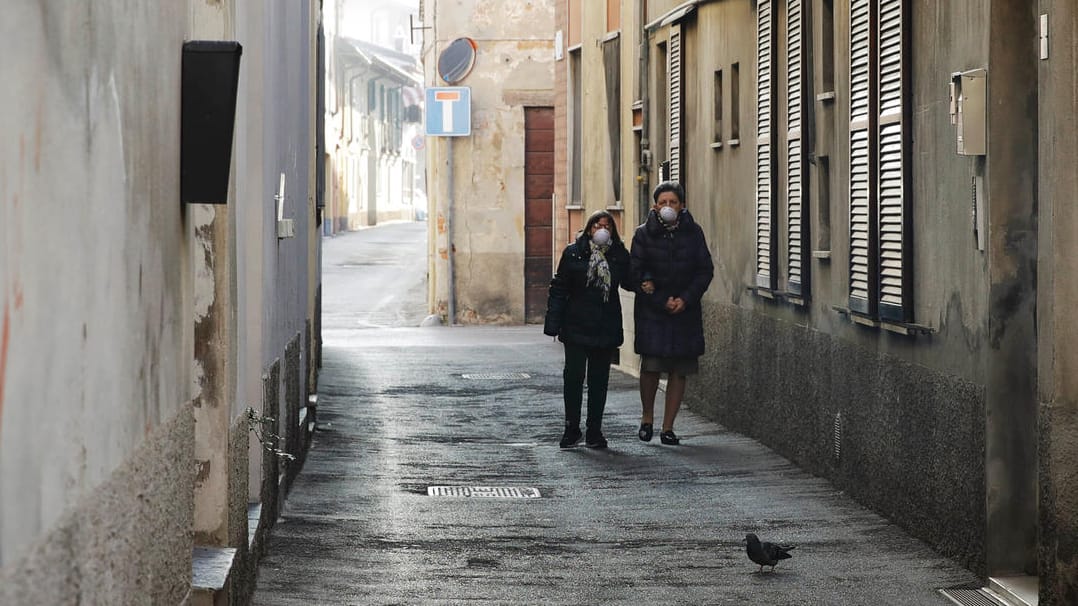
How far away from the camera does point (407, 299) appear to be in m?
35.1

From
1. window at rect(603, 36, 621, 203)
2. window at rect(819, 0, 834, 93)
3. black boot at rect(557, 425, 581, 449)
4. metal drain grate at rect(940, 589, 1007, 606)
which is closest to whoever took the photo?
metal drain grate at rect(940, 589, 1007, 606)

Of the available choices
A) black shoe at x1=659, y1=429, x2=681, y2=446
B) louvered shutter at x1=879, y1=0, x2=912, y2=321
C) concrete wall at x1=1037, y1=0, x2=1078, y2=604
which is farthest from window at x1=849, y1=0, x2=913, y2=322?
black shoe at x1=659, y1=429, x2=681, y2=446

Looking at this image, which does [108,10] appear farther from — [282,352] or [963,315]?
[282,352]

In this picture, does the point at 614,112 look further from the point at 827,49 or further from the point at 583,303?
the point at 827,49

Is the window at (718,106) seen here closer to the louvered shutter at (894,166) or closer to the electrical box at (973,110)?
the louvered shutter at (894,166)

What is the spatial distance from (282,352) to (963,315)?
3.62 meters

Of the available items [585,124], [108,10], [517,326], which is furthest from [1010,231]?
[517,326]

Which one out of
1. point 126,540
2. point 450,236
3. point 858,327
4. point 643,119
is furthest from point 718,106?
point 450,236

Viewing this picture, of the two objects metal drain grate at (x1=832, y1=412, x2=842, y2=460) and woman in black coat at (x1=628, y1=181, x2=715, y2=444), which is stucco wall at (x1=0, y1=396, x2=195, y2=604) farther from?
woman in black coat at (x1=628, y1=181, x2=715, y2=444)

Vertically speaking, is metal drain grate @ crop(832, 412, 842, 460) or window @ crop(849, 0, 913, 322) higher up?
window @ crop(849, 0, 913, 322)

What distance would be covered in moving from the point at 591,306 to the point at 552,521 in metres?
3.06

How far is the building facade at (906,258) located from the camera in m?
6.69

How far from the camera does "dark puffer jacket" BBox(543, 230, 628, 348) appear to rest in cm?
1207

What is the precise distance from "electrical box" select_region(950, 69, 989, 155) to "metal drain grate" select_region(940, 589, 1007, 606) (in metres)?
1.79
